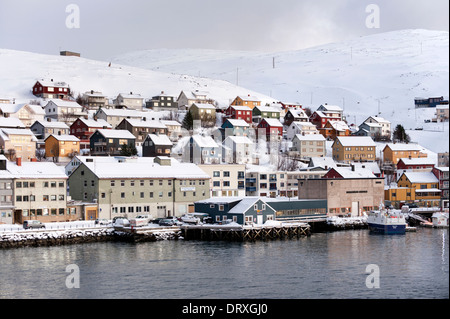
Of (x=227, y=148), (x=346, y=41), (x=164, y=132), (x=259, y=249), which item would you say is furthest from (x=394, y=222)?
(x=346, y=41)

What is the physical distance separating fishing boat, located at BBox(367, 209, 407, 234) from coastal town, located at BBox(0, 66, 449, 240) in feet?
13.5

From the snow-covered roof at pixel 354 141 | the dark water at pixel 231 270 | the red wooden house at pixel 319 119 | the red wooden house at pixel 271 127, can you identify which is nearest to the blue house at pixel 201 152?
the red wooden house at pixel 271 127

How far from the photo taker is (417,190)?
54.3 m

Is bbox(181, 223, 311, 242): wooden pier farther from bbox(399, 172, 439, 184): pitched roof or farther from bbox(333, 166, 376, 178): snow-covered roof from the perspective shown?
bbox(399, 172, 439, 184): pitched roof

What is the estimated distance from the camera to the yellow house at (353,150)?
70.9 metres

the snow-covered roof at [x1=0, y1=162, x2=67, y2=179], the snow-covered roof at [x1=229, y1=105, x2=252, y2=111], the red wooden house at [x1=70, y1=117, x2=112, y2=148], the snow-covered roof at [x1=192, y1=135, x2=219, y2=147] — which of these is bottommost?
the snow-covered roof at [x1=0, y1=162, x2=67, y2=179]

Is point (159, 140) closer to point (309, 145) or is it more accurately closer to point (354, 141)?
point (309, 145)

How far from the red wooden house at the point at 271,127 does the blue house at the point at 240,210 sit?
33766mm

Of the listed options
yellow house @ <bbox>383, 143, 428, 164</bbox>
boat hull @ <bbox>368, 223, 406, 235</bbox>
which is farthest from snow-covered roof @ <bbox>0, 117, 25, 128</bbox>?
yellow house @ <bbox>383, 143, 428, 164</bbox>

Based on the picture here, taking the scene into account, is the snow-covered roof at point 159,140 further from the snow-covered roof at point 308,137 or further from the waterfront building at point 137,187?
the snow-covered roof at point 308,137

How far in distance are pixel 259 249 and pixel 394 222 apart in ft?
40.7

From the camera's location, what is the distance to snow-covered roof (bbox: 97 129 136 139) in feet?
204
